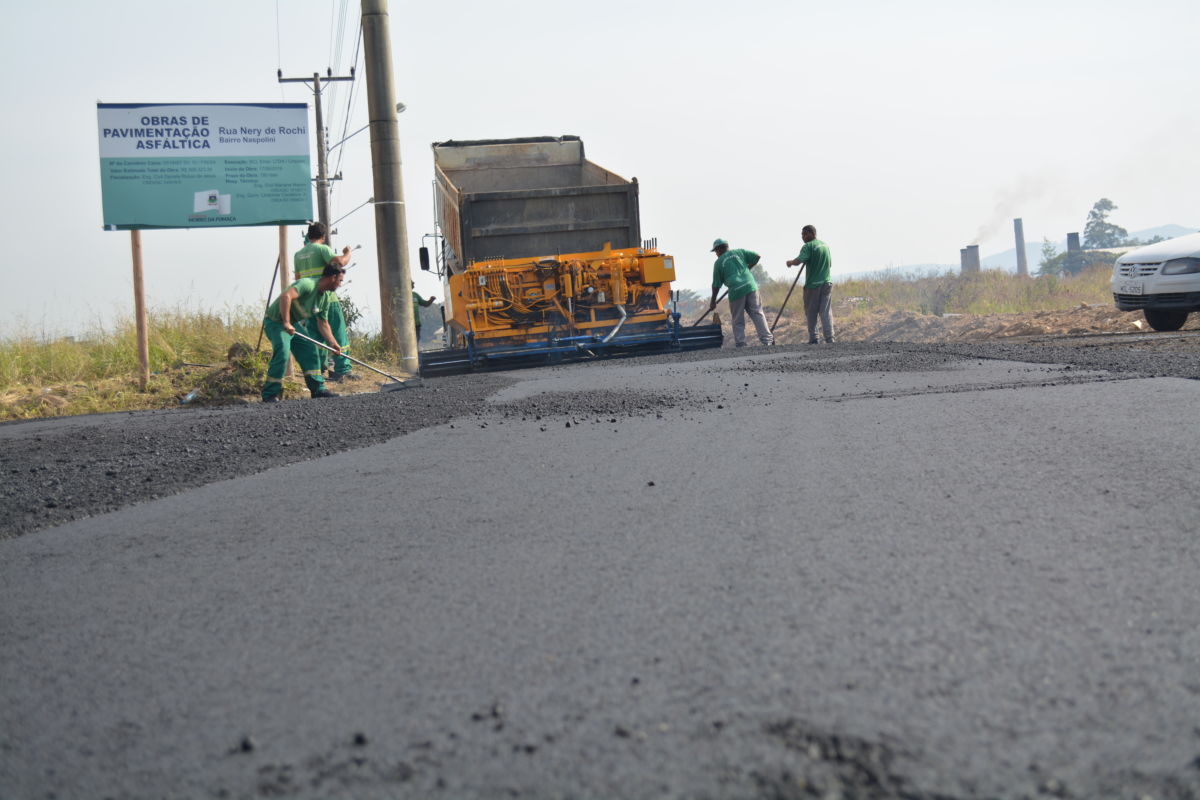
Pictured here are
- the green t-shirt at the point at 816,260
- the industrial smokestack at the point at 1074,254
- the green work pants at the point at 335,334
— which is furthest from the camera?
the industrial smokestack at the point at 1074,254

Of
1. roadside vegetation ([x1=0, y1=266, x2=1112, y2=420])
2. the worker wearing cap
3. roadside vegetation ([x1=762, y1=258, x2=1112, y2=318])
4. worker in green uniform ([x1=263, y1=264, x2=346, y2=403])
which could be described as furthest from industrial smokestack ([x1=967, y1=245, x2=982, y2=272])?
worker in green uniform ([x1=263, y1=264, x2=346, y2=403])

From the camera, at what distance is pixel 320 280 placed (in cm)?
1141

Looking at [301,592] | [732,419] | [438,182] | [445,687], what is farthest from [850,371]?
[438,182]

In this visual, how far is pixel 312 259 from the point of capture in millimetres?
13078

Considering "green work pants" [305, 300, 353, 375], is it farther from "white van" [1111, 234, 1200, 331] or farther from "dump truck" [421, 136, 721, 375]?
"white van" [1111, 234, 1200, 331]

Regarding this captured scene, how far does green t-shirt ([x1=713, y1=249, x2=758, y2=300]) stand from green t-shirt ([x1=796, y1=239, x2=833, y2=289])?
0.84 m

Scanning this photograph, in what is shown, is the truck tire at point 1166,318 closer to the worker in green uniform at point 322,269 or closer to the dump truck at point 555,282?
the dump truck at point 555,282

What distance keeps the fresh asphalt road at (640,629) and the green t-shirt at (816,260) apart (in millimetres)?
10794

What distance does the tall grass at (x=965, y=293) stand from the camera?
83.0ft

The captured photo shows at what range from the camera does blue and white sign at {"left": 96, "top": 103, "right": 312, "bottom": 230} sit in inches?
508

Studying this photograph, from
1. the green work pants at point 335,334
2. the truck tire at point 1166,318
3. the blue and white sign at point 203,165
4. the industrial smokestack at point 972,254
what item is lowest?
the truck tire at point 1166,318

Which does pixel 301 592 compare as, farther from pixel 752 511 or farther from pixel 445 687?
pixel 752 511

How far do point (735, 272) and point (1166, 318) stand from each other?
5.81 meters

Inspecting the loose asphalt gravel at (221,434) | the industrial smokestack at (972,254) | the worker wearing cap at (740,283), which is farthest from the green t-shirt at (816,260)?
the industrial smokestack at (972,254)
